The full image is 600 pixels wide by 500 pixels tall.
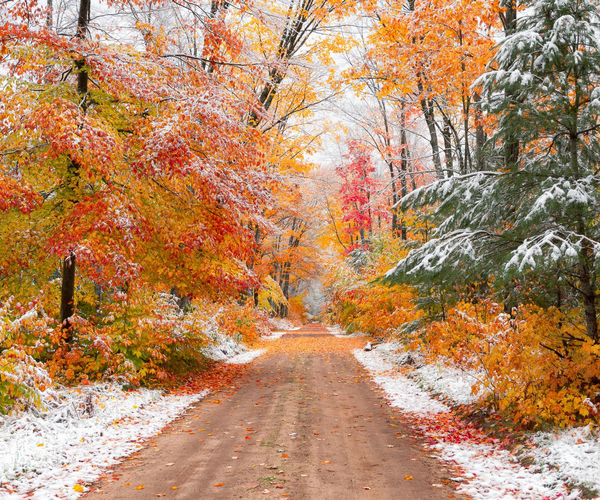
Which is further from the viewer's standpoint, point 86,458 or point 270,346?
point 270,346

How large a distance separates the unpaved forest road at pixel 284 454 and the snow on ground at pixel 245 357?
17.5 ft

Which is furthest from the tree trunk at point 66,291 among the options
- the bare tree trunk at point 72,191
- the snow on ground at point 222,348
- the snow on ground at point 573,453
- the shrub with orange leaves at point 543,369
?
the snow on ground at point 573,453

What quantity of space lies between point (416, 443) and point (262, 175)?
22.1 feet

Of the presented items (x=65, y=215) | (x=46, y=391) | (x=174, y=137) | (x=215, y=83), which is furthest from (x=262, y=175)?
(x=46, y=391)

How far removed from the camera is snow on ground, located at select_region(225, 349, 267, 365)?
1491 cm

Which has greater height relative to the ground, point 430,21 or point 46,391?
point 430,21

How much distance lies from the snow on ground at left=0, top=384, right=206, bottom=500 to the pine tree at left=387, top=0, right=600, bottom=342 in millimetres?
4567

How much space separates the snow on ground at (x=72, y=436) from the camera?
4.73 meters

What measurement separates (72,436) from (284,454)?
2898mm

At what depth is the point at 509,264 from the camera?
5.08 metres

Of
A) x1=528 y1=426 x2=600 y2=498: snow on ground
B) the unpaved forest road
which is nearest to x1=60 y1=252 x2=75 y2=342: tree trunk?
the unpaved forest road

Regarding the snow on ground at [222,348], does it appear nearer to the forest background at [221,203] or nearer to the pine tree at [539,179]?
the forest background at [221,203]

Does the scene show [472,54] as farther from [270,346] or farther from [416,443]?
[270,346]

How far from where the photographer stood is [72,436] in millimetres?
6062
